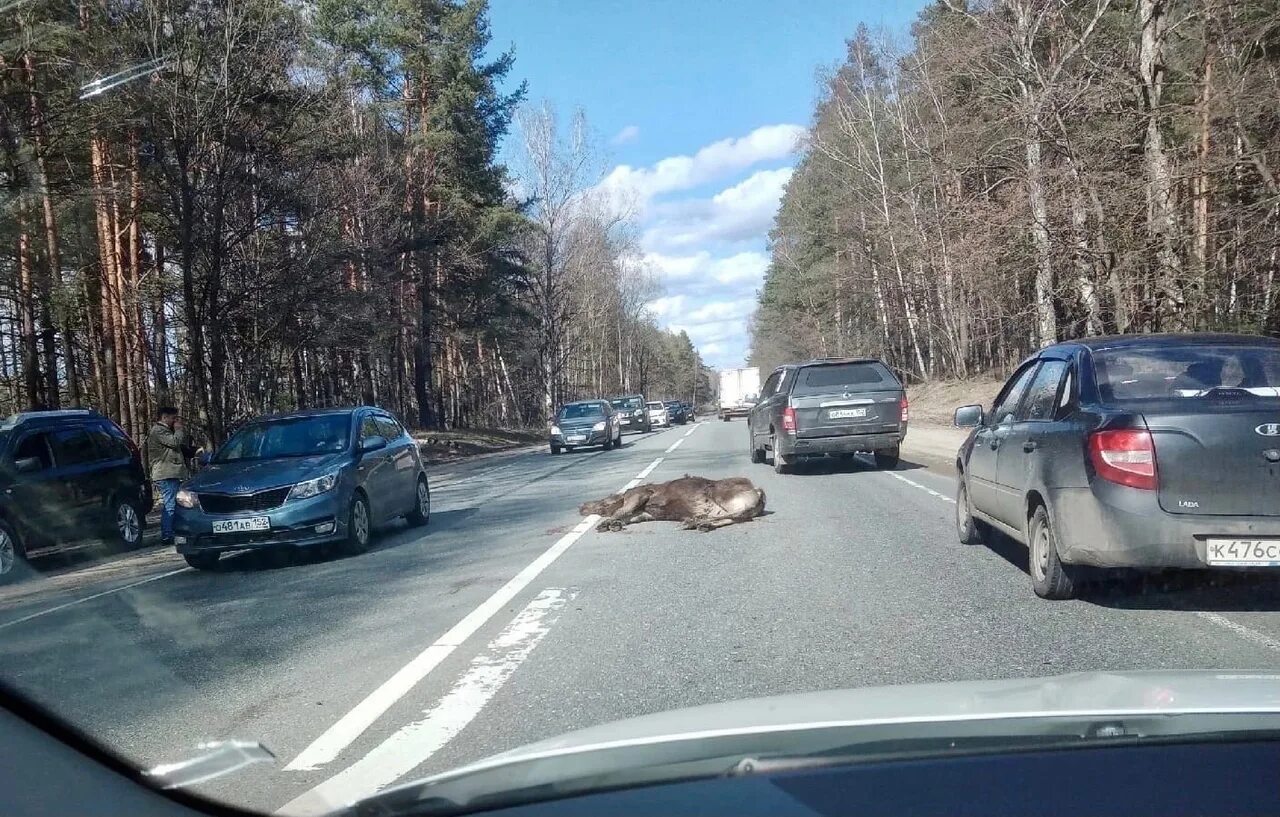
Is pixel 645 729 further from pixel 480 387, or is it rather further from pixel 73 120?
pixel 480 387

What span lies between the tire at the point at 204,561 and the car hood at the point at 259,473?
74 centimetres

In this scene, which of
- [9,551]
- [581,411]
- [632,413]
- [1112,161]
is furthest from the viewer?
[632,413]

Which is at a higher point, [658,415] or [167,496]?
[167,496]

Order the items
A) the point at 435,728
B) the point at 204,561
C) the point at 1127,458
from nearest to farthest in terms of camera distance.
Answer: the point at 435,728
the point at 1127,458
the point at 204,561

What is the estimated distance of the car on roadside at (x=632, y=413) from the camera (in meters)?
46.2

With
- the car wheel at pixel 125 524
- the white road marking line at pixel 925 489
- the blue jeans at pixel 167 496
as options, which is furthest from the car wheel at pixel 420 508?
the white road marking line at pixel 925 489

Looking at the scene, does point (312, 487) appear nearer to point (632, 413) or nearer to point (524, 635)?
point (524, 635)

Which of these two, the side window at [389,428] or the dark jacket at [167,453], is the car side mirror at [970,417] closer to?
the side window at [389,428]

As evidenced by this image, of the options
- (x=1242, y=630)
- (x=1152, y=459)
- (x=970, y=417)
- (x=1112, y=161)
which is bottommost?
(x=1242, y=630)

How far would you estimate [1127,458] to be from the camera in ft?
20.6

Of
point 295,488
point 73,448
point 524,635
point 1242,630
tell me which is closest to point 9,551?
point 73,448

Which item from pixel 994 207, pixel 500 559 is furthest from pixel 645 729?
pixel 994 207

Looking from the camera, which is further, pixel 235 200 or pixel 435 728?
pixel 235 200

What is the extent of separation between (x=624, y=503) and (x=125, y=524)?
6842 mm
